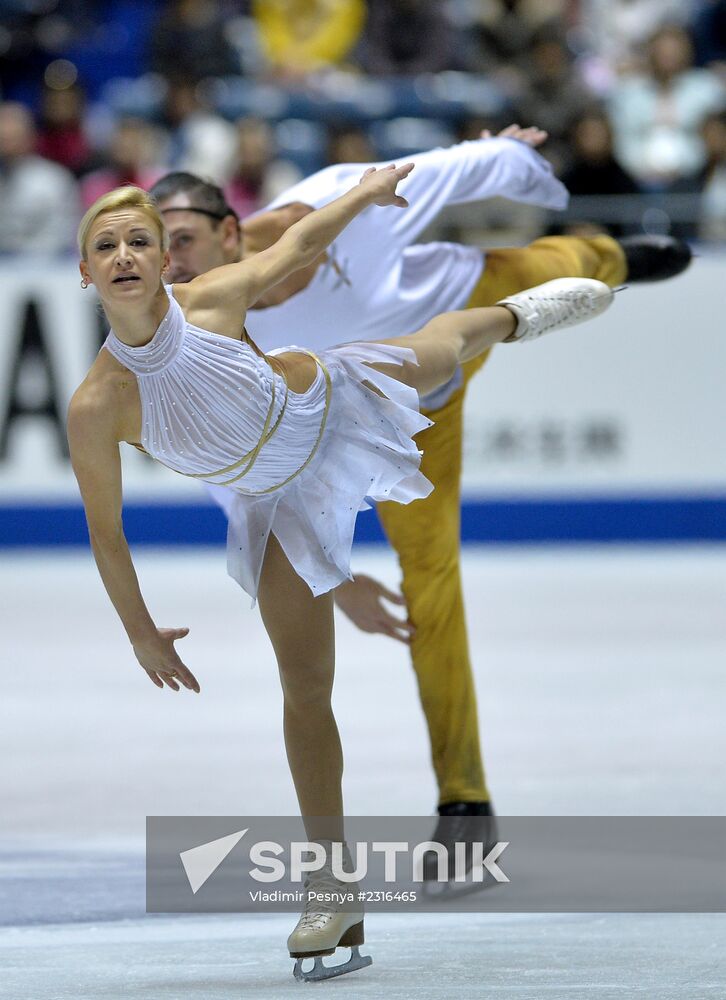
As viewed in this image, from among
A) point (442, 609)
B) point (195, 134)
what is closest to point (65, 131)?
point (195, 134)

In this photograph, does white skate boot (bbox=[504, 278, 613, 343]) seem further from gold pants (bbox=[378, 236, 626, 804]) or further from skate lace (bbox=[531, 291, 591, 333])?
gold pants (bbox=[378, 236, 626, 804])

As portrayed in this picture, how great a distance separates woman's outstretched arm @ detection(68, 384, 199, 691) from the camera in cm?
286

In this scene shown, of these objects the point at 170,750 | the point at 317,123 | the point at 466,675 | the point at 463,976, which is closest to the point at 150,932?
the point at 463,976

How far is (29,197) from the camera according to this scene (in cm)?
931

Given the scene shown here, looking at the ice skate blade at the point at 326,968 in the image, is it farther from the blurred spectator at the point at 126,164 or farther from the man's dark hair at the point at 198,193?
the blurred spectator at the point at 126,164

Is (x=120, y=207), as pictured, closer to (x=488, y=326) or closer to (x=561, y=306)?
(x=488, y=326)

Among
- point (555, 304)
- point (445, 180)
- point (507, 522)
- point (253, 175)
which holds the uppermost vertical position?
point (253, 175)

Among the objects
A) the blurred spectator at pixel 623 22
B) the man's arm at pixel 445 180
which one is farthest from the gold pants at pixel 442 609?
the blurred spectator at pixel 623 22

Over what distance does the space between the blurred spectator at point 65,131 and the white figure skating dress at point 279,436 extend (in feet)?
23.0

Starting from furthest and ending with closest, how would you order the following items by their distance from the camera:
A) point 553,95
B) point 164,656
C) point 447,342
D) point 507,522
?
point 553,95, point 507,522, point 447,342, point 164,656

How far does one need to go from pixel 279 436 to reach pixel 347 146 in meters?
6.35

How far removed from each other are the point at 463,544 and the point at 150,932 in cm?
609

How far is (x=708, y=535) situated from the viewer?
912 centimetres

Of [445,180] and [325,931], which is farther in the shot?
[445,180]
